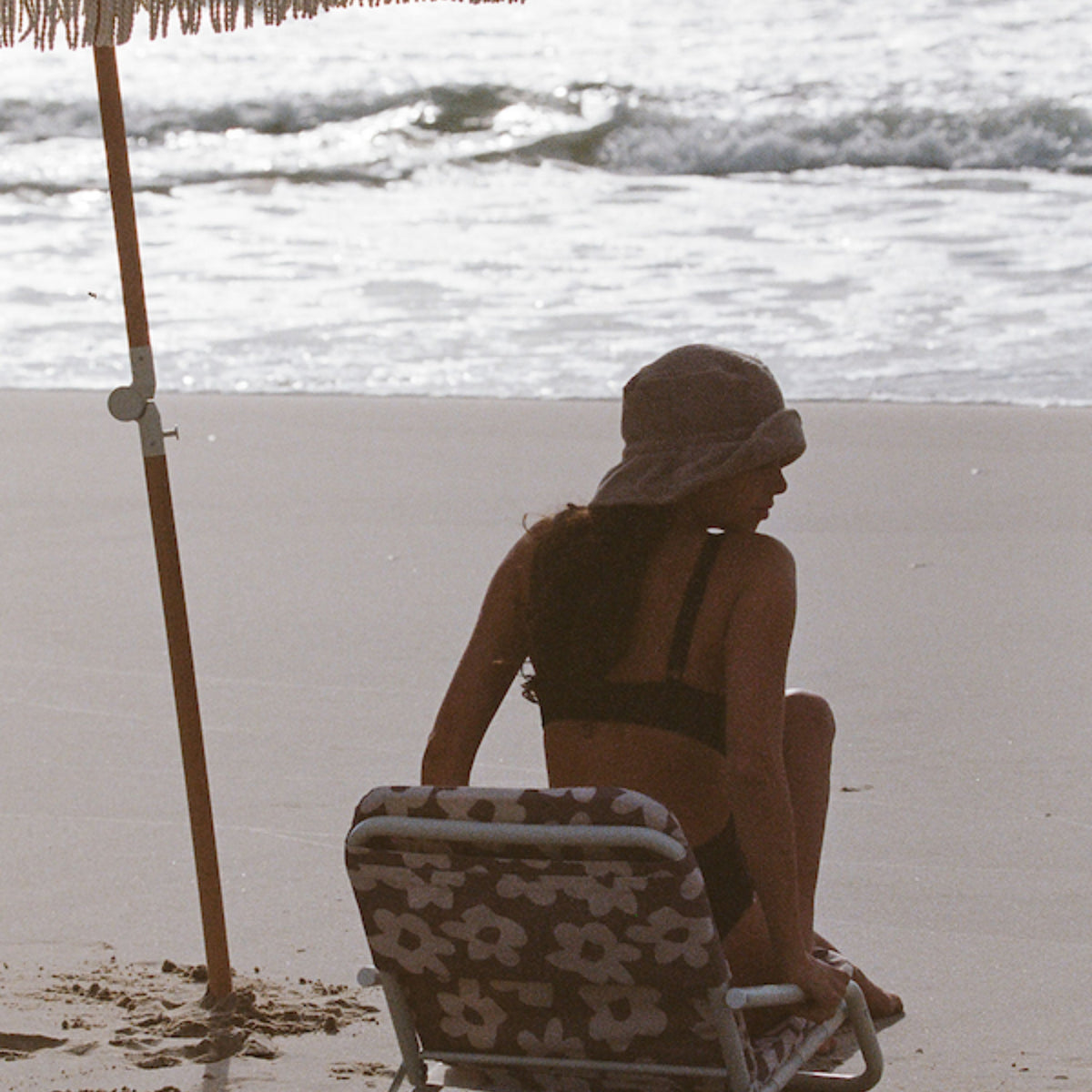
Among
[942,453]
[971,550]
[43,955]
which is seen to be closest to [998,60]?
[942,453]

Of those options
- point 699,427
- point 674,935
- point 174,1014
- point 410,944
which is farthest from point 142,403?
point 674,935

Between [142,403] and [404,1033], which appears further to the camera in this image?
[142,403]

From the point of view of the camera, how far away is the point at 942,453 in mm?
8844

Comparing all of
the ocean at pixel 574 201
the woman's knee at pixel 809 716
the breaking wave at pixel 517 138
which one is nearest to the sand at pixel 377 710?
the woman's knee at pixel 809 716

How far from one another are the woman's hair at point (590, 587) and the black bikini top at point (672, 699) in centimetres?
3

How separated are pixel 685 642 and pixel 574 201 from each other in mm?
16776

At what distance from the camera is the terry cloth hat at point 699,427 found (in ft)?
8.96

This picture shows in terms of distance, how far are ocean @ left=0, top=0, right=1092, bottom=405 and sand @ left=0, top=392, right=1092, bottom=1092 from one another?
246 cm

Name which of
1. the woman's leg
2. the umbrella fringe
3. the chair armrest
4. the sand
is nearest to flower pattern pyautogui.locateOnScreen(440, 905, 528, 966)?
the chair armrest

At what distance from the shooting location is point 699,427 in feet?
9.05

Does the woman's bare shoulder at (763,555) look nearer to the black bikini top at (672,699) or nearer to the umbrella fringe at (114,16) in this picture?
the black bikini top at (672,699)

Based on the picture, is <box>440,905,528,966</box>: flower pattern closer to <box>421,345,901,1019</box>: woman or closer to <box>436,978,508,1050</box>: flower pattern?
<box>436,978,508,1050</box>: flower pattern

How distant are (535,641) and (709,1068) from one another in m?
0.64

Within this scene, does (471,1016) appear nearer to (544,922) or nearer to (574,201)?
(544,922)
